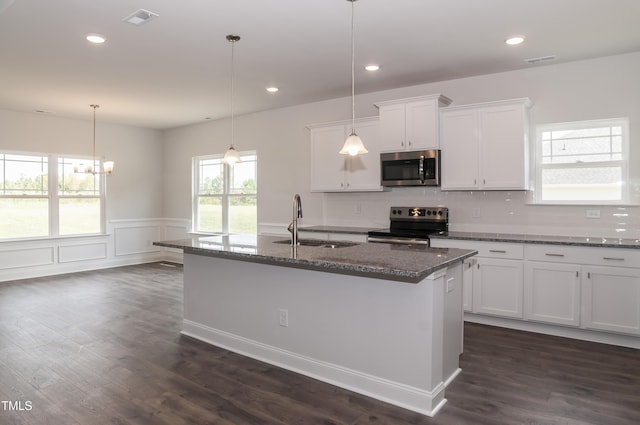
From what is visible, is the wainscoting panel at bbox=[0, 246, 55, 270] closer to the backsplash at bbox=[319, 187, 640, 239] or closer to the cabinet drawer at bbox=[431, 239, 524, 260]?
the backsplash at bbox=[319, 187, 640, 239]

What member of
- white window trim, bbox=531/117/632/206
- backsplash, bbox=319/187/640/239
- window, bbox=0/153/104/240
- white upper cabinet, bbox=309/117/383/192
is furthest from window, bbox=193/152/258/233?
white window trim, bbox=531/117/632/206

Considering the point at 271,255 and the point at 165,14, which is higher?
the point at 165,14

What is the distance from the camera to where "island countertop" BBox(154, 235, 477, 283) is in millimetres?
2295

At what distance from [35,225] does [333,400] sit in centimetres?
632

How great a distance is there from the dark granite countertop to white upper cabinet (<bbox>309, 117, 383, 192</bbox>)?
122cm

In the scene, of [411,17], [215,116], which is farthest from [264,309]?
[215,116]

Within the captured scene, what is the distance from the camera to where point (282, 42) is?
12.1 ft

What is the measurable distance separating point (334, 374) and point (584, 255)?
7.97 feet

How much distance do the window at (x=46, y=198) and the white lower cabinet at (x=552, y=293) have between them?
6967 mm

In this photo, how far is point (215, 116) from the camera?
23.2ft

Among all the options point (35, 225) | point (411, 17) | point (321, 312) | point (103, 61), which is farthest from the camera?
point (35, 225)

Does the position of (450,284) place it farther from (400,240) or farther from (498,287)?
(400,240)

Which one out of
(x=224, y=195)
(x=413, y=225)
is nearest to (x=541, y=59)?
(x=413, y=225)

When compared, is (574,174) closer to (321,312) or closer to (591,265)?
(591,265)
